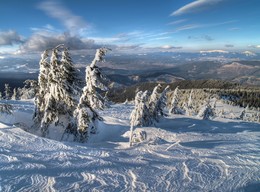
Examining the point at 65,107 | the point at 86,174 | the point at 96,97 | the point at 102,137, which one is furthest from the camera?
the point at 102,137

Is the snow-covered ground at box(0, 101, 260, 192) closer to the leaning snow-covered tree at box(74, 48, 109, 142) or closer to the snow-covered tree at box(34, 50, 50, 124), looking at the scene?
the leaning snow-covered tree at box(74, 48, 109, 142)

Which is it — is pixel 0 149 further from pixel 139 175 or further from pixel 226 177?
pixel 226 177

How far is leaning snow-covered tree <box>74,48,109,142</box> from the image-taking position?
1686 cm

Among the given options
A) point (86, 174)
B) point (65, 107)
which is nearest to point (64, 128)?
point (65, 107)

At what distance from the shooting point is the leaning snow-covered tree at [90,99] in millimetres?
16859

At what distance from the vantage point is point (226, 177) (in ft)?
29.1

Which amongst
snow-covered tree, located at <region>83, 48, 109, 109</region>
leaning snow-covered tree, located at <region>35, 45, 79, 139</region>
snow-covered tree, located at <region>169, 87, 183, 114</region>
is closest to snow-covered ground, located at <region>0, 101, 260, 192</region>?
leaning snow-covered tree, located at <region>35, 45, 79, 139</region>

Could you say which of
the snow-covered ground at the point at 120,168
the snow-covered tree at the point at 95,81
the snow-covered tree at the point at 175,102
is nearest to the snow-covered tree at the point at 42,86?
the snow-covered tree at the point at 95,81

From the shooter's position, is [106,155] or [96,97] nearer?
[106,155]

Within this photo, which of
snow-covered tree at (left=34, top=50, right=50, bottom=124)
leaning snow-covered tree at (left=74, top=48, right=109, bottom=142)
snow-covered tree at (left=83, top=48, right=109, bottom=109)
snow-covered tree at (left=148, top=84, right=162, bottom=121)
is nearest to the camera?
snow-covered tree at (left=83, top=48, right=109, bottom=109)

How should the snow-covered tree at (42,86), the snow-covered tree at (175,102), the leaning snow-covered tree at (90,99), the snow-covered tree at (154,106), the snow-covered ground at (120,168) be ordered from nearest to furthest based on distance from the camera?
the snow-covered ground at (120,168), the leaning snow-covered tree at (90,99), the snow-covered tree at (42,86), the snow-covered tree at (154,106), the snow-covered tree at (175,102)

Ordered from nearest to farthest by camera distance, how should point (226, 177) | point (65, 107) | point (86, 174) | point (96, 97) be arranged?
point (86, 174) < point (226, 177) < point (96, 97) < point (65, 107)

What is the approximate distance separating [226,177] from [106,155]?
530 cm

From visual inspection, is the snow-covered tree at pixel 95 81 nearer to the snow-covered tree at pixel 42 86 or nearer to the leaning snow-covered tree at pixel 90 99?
the leaning snow-covered tree at pixel 90 99
